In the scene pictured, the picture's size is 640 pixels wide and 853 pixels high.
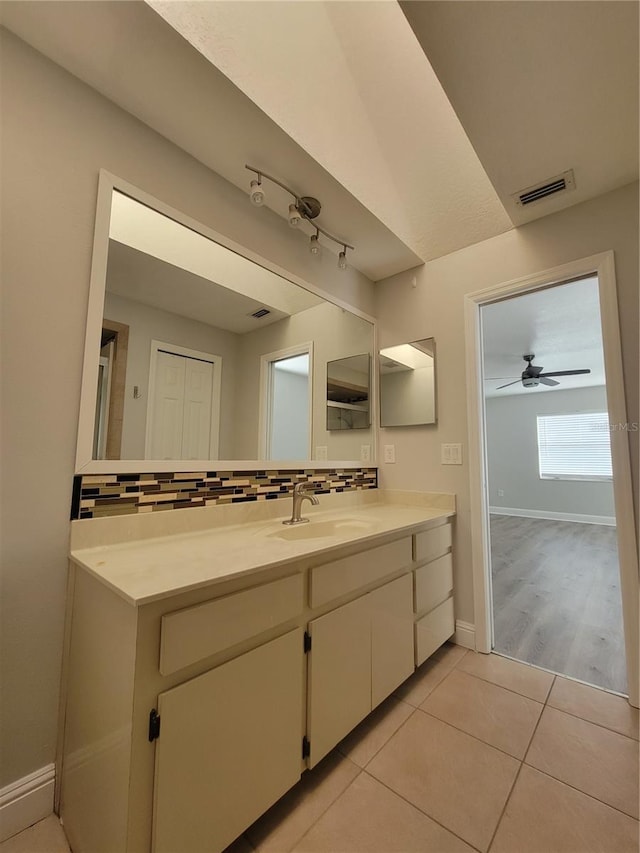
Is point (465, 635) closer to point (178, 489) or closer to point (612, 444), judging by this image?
point (612, 444)

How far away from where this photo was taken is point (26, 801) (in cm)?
107

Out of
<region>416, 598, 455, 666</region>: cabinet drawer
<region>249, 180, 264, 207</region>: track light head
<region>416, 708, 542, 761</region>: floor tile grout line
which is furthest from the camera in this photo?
<region>416, 598, 455, 666</region>: cabinet drawer

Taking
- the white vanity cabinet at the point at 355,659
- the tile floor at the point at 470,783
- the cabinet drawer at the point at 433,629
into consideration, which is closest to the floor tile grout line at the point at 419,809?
the tile floor at the point at 470,783

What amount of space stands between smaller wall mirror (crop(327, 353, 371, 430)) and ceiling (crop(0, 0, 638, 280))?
92 cm

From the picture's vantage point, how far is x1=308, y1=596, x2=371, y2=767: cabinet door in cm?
117

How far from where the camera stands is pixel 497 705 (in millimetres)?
1588

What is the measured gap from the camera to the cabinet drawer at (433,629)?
1733 mm

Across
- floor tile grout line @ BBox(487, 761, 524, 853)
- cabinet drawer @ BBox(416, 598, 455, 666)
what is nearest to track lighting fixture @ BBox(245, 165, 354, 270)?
cabinet drawer @ BBox(416, 598, 455, 666)

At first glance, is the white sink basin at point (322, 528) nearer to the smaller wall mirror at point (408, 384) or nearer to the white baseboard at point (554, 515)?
the smaller wall mirror at point (408, 384)

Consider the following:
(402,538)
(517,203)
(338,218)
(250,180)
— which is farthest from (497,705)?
(250,180)

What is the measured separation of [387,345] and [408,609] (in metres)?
1.73

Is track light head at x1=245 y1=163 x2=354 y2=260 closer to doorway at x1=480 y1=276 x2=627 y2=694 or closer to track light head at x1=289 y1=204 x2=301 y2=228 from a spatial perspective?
track light head at x1=289 y1=204 x2=301 y2=228

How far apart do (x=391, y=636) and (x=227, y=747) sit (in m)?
0.83

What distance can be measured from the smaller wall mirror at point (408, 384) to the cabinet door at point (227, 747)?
1.61 metres
